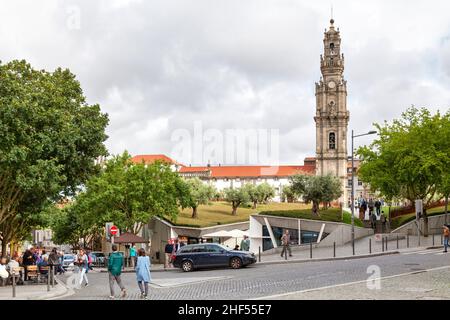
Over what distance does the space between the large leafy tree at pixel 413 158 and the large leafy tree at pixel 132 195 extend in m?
17.0

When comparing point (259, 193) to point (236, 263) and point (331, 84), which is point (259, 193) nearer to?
point (236, 263)

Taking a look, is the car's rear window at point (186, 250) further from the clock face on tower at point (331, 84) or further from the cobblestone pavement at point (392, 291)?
the clock face on tower at point (331, 84)

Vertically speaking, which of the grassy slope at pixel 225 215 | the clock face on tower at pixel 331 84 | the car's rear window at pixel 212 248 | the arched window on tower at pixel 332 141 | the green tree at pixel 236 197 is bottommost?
the car's rear window at pixel 212 248

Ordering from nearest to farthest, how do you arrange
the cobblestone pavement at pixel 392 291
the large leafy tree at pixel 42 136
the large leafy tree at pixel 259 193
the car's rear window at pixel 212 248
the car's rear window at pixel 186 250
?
1. the cobblestone pavement at pixel 392 291
2. the large leafy tree at pixel 42 136
3. the car's rear window at pixel 212 248
4. the car's rear window at pixel 186 250
5. the large leafy tree at pixel 259 193

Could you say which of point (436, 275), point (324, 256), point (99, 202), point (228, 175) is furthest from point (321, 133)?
point (436, 275)

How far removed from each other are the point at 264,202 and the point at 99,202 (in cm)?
4757

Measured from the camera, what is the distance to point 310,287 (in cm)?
2033

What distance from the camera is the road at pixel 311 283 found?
1852 centimetres

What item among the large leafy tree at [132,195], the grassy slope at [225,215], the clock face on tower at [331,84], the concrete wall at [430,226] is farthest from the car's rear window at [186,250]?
the clock face on tower at [331,84]

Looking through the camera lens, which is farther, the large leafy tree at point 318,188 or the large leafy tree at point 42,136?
the large leafy tree at point 318,188

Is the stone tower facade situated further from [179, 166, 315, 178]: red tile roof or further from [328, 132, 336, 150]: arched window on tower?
[179, 166, 315, 178]: red tile roof

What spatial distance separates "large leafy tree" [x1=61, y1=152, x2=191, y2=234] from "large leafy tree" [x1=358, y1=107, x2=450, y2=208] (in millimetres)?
17018

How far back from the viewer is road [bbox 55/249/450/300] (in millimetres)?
18516
